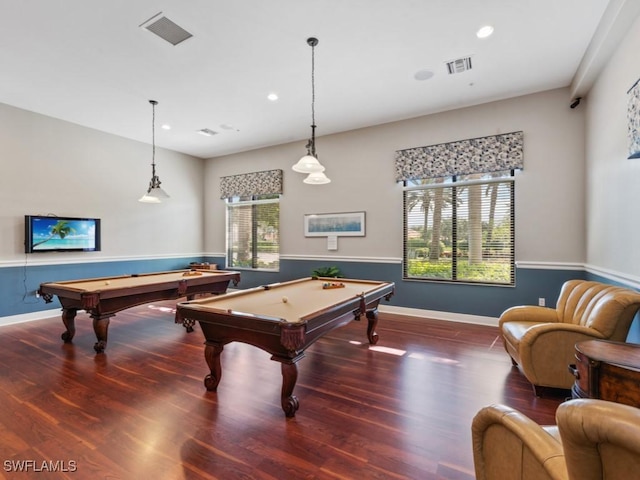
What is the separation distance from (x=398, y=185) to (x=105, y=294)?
4.51 metres

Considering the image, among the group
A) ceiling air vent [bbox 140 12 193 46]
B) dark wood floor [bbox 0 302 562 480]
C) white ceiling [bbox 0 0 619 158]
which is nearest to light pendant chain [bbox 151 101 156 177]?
white ceiling [bbox 0 0 619 158]

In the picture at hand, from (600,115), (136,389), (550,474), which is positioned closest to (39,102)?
(136,389)

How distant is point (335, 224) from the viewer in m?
6.09

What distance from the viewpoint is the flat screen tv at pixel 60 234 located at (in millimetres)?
4988

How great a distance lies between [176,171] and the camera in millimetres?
7328

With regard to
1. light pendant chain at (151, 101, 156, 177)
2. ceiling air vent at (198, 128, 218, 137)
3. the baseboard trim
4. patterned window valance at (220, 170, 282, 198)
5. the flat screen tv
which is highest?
ceiling air vent at (198, 128, 218, 137)

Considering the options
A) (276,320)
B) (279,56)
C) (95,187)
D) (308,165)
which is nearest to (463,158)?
(308,165)

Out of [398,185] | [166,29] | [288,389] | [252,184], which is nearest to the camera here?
[288,389]

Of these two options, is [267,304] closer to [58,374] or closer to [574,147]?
[58,374]

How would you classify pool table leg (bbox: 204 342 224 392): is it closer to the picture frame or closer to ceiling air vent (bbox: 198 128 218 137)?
the picture frame

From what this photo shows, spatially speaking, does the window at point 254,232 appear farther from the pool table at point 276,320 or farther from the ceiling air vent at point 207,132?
the pool table at point 276,320

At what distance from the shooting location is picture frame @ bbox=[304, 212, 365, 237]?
5844 mm

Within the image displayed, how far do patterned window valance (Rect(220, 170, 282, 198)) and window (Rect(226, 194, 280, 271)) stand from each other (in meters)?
0.16

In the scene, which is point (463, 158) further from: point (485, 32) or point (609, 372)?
point (609, 372)
